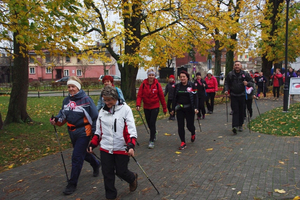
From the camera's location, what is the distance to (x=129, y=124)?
4.36m

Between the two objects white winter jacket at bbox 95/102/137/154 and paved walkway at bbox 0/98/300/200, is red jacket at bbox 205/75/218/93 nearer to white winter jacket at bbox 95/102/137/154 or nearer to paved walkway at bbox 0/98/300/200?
paved walkway at bbox 0/98/300/200

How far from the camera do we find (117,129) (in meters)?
4.34

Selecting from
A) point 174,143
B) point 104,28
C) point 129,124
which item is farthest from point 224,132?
point 104,28

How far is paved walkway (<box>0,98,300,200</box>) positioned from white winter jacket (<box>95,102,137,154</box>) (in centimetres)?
88

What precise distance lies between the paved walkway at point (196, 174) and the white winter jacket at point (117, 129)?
0.88 m

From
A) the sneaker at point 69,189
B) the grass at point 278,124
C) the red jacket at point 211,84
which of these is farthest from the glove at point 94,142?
the red jacket at point 211,84

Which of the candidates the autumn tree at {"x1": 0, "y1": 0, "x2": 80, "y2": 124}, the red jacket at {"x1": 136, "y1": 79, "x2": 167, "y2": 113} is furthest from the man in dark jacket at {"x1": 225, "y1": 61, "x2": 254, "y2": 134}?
the autumn tree at {"x1": 0, "y1": 0, "x2": 80, "y2": 124}

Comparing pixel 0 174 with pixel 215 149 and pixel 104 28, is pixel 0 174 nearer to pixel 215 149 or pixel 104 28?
pixel 215 149

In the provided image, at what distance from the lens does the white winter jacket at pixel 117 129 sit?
4336 millimetres

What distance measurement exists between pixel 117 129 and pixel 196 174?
6.67 ft

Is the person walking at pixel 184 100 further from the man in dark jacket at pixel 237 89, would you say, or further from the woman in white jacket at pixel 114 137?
the woman in white jacket at pixel 114 137

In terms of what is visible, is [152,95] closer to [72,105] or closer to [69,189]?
[72,105]

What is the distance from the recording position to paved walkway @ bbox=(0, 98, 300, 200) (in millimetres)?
4719

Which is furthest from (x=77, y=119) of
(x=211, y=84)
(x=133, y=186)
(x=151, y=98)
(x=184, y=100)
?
(x=211, y=84)
